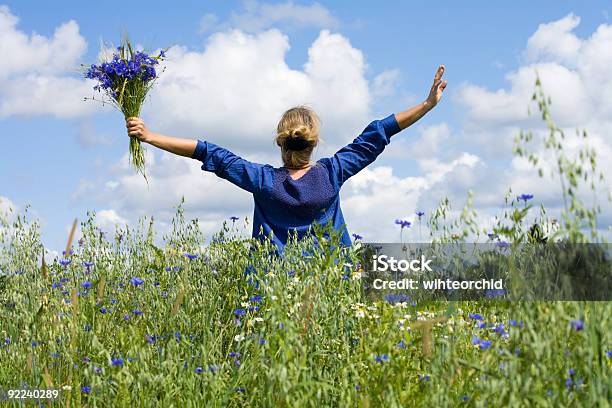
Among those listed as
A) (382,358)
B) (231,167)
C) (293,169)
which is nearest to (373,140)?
(293,169)

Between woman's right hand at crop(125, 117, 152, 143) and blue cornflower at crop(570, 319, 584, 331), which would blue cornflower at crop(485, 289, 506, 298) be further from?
woman's right hand at crop(125, 117, 152, 143)

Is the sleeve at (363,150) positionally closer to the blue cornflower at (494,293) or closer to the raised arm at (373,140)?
the raised arm at (373,140)

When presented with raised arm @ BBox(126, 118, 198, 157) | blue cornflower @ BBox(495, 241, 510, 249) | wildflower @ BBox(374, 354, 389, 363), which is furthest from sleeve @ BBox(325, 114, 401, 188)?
wildflower @ BBox(374, 354, 389, 363)

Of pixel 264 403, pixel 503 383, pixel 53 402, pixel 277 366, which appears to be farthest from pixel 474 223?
pixel 53 402

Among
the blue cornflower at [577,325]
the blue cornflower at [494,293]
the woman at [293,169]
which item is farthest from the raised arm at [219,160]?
the blue cornflower at [577,325]

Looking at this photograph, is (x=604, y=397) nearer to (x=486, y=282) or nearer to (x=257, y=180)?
(x=486, y=282)

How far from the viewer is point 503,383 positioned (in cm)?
211

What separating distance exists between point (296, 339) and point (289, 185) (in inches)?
112

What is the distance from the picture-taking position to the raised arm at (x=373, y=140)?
206 inches

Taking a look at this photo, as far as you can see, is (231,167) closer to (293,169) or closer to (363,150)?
(293,169)

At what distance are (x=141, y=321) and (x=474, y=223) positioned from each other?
224 centimetres

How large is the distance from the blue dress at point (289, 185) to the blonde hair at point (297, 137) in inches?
4.2

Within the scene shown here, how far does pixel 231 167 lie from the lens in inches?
203

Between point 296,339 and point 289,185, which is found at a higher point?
point 289,185
